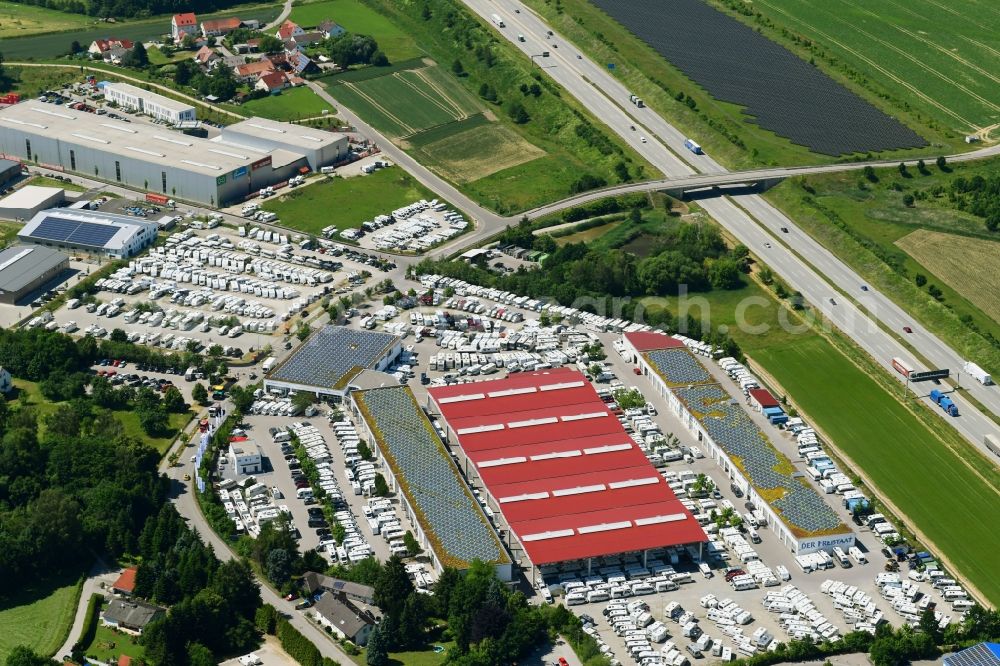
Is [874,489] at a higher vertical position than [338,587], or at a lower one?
higher

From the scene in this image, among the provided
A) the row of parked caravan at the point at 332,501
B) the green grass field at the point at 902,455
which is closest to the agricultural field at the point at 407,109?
the green grass field at the point at 902,455

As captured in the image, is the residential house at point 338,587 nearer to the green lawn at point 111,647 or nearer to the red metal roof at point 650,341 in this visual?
the green lawn at point 111,647

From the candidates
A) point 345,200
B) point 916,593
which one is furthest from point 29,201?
point 916,593

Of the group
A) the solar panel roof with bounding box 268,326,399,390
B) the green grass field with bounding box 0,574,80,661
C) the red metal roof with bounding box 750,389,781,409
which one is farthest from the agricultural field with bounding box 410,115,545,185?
the green grass field with bounding box 0,574,80,661

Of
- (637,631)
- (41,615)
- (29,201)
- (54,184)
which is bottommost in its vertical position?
(41,615)

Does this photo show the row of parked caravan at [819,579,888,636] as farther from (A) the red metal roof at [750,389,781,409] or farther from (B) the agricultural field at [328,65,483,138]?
(B) the agricultural field at [328,65,483,138]

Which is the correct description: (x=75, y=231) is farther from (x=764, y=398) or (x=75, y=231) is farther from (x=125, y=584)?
(x=764, y=398)

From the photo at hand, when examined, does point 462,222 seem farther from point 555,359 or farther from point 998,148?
point 998,148
